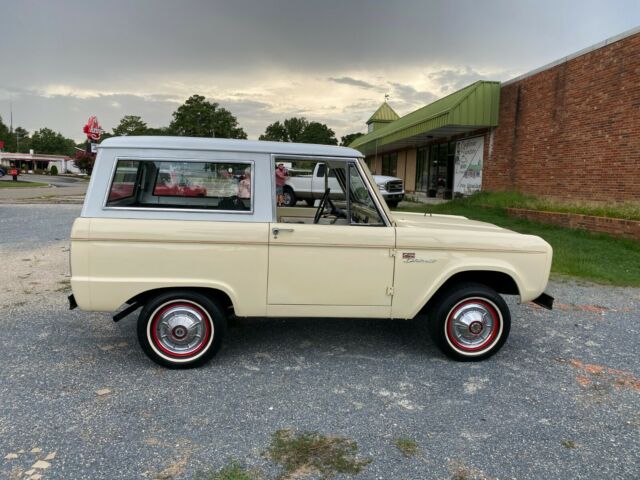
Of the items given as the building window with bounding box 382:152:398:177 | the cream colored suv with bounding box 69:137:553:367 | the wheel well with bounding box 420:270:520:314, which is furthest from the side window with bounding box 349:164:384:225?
the building window with bounding box 382:152:398:177

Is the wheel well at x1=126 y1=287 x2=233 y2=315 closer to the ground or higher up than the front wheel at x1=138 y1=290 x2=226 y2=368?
higher up

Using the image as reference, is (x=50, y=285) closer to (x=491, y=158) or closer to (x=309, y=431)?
(x=309, y=431)

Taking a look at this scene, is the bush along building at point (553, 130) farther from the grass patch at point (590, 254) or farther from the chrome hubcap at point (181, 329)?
the chrome hubcap at point (181, 329)

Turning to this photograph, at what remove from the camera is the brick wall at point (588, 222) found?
9.74 meters

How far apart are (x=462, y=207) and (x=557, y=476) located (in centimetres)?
1451

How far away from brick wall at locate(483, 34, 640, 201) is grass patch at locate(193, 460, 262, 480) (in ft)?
39.5

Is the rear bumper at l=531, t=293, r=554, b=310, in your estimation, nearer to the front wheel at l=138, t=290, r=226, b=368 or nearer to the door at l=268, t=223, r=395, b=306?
the door at l=268, t=223, r=395, b=306

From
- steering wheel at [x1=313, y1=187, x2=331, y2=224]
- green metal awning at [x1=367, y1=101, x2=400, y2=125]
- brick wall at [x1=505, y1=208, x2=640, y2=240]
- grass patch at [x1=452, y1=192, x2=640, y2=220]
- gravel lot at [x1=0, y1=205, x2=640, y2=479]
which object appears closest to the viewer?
gravel lot at [x1=0, y1=205, x2=640, y2=479]

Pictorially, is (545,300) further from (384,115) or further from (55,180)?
(55,180)

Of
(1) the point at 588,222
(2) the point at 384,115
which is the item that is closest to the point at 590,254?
(1) the point at 588,222

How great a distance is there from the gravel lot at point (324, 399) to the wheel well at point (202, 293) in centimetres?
50

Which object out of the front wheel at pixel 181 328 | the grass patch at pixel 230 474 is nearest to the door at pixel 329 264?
the front wheel at pixel 181 328

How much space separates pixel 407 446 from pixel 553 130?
1406 centimetres

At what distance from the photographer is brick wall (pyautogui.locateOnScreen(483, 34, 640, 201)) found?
1145cm
